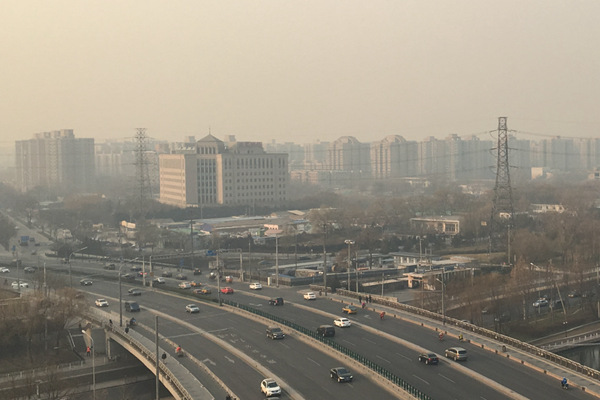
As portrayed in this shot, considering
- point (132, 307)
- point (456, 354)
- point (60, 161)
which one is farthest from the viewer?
point (60, 161)

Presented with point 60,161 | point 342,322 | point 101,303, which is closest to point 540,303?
point 342,322

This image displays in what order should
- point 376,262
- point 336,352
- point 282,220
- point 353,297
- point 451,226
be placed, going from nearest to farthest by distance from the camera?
point 336,352
point 353,297
point 376,262
point 451,226
point 282,220

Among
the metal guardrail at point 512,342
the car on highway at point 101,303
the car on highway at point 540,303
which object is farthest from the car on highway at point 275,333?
the car on highway at point 540,303

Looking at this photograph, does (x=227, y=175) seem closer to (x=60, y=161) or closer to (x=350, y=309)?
(x=350, y=309)

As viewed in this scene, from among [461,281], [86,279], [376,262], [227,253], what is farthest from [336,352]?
[227,253]

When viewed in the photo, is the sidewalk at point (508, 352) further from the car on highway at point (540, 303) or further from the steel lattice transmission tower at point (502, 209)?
the steel lattice transmission tower at point (502, 209)

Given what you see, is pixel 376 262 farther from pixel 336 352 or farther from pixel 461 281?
pixel 336 352
